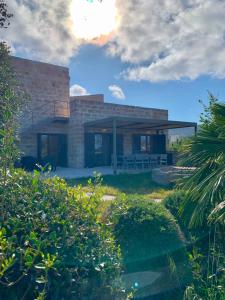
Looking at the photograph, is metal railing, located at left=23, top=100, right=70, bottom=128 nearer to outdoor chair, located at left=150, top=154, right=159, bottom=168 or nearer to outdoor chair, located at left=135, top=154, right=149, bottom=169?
outdoor chair, located at left=135, top=154, right=149, bottom=169

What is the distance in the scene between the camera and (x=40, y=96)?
64.0ft

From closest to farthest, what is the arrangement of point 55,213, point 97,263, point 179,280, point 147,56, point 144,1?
1. point 97,263
2. point 55,213
3. point 179,280
4. point 144,1
5. point 147,56

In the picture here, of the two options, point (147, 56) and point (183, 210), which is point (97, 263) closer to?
point (183, 210)

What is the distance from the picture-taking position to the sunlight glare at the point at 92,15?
13.0ft

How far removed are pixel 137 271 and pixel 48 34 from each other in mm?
9329

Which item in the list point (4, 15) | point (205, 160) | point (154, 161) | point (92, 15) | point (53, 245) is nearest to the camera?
point (53, 245)

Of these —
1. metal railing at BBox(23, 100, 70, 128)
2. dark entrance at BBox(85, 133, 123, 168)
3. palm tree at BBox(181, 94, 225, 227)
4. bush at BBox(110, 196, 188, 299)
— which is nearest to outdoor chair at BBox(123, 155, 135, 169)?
dark entrance at BBox(85, 133, 123, 168)

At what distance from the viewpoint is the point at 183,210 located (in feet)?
11.2

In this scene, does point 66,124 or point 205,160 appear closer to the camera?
point 205,160

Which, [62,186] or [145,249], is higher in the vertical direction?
[62,186]

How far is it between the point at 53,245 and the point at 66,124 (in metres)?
17.0

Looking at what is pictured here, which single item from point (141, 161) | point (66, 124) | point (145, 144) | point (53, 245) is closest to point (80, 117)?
point (66, 124)

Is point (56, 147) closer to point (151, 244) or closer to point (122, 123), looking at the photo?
point (122, 123)

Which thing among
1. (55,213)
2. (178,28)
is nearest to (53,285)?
(55,213)
